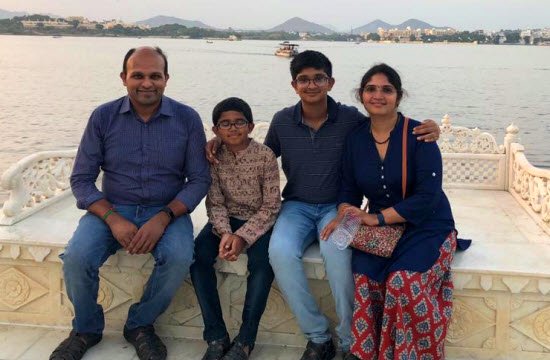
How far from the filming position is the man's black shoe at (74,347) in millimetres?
3307

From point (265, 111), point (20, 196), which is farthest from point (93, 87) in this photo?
point (20, 196)

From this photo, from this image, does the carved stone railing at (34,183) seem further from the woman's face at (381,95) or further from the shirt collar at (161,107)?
the woman's face at (381,95)

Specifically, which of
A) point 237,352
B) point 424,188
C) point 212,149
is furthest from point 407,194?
point 237,352

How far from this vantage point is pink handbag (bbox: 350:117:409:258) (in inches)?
124

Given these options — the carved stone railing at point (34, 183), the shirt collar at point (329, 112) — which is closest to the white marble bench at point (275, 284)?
the carved stone railing at point (34, 183)

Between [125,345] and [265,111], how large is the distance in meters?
25.5

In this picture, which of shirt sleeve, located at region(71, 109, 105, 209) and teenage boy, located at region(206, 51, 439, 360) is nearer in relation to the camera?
teenage boy, located at region(206, 51, 439, 360)

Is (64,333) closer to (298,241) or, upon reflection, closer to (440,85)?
(298,241)

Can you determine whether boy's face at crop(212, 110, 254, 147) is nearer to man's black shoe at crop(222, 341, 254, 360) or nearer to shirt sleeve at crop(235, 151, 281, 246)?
shirt sleeve at crop(235, 151, 281, 246)

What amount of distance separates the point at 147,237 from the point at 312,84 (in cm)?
134

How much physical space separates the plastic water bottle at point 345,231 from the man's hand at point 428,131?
1.93 feet

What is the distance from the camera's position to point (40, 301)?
3.85 m

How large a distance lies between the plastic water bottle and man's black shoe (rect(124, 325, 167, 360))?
1.21 metres

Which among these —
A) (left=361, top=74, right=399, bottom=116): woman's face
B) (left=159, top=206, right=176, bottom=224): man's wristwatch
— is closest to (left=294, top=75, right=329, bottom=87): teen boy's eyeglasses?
(left=361, top=74, right=399, bottom=116): woman's face
